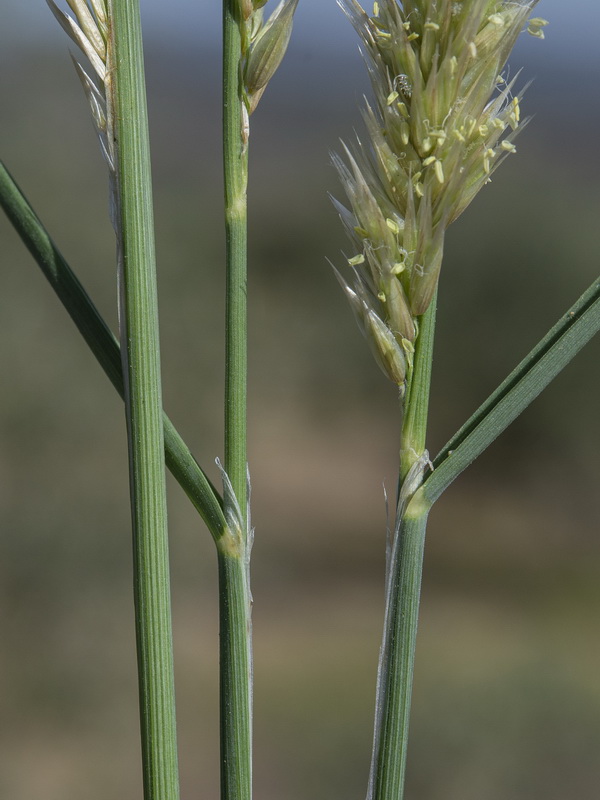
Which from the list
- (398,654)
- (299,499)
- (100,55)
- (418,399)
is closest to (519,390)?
(418,399)

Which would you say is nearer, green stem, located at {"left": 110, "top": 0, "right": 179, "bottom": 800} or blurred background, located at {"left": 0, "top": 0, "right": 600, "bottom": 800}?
green stem, located at {"left": 110, "top": 0, "right": 179, "bottom": 800}

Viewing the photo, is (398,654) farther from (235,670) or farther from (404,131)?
(404,131)

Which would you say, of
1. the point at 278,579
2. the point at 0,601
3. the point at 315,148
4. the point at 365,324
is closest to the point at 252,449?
the point at 278,579

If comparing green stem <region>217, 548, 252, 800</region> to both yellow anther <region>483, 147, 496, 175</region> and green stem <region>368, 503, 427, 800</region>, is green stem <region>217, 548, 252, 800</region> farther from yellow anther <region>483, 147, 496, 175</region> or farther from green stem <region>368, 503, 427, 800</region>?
yellow anther <region>483, 147, 496, 175</region>

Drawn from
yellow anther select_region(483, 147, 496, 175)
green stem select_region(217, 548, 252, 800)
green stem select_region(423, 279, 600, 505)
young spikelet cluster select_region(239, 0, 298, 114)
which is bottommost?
green stem select_region(217, 548, 252, 800)

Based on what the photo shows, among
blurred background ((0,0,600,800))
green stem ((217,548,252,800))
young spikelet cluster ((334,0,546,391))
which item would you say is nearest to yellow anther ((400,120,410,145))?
young spikelet cluster ((334,0,546,391))

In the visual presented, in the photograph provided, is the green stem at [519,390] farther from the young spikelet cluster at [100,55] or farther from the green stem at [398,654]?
the young spikelet cluster at [100,55]
